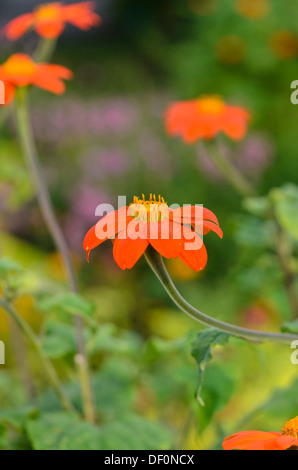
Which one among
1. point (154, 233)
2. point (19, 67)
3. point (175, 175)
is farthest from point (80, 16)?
point (175, 175)

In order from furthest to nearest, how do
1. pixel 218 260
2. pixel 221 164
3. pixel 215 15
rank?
1. pixel 215 15
2. pixel 218 260
3. pixel 221 164

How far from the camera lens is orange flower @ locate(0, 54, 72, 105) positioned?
1028mm

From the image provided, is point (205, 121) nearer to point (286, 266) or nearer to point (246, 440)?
point (286, 266)

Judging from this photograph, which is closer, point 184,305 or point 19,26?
point 184,305

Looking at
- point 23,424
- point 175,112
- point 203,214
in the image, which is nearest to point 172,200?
point 175,112

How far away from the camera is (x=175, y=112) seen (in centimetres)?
140

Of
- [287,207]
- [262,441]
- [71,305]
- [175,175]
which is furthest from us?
[175,175]

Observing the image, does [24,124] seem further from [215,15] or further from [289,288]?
[215,15]

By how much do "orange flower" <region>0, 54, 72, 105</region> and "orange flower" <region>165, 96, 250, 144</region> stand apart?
35 cm

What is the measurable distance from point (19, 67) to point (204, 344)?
2.16 ft

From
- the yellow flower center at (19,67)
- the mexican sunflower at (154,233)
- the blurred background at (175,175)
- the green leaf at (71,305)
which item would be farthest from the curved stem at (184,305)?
the blurred background at (175,175)

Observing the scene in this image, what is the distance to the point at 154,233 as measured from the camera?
59 cm

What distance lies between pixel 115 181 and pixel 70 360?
172 cm

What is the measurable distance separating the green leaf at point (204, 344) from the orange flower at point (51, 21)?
73 centimetres
